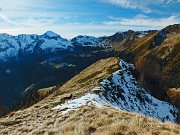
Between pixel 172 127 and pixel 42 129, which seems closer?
pixel 172 127

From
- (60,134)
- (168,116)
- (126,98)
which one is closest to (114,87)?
(126,98)

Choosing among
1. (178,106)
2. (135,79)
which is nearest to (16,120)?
(135,79)

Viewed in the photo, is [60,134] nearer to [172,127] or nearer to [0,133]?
[172,127]

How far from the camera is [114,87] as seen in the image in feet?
146

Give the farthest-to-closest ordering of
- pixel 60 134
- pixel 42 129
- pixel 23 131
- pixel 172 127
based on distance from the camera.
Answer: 1. pixel 23 131
2. pixel 42 129
3. pixel 60 134
4. pixel 172 127

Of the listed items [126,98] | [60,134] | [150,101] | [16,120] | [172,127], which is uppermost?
[172,127]

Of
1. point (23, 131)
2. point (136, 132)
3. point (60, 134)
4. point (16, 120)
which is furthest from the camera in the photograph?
point (16, 120)

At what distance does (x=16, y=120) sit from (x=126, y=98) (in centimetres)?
2762

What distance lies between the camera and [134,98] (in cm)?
4566

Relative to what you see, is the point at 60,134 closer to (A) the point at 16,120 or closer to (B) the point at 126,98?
(A) the point at 16,120

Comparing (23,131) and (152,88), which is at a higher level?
(23,131)

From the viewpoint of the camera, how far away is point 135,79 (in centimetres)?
5744

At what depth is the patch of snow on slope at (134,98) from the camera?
41.6 meters

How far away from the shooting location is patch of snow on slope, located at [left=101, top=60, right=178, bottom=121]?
41.6 m
